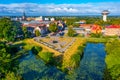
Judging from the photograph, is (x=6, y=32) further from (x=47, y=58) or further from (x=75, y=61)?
(x=75, y=61)

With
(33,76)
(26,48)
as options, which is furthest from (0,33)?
(33,76)

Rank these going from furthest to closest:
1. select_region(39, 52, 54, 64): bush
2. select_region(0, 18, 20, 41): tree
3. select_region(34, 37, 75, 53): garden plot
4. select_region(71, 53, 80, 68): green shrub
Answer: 1. select_region(0, 18, 20, 41): tree
2. select_region(34, 37, 75, 53): garden plot
3. select_region(39, 52, 54, 64): bush
4. select_region(71, 53, 80, 68): green shrub

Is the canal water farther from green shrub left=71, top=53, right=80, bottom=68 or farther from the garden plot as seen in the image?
the garden plot

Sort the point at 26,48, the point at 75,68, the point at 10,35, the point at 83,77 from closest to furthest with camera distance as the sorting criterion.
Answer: the point at 83,77 < the point at 75,68 < the point at 26,48 < the point at 10,35

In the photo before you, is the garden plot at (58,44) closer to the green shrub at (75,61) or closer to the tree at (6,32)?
the tree at (6,32)

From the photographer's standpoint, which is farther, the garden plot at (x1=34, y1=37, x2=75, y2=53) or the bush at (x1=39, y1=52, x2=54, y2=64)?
the garden plot at (x1=34, y1=37, x2=75, y2=53)

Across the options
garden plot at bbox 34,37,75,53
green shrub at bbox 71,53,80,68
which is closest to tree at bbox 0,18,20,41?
garden plot at bbox 34,37,75,53

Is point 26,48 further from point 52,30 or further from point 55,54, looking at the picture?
point 52,30

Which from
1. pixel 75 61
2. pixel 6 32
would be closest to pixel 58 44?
pixel 6 32

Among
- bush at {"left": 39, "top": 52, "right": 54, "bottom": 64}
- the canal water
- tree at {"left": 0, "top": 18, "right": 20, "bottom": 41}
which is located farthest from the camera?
tree at {"left": 0, "top": 18, "right": 20, "bottom": 41}

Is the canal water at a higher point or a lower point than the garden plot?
lower

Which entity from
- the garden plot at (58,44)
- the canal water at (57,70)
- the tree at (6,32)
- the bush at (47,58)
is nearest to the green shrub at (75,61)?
the canal water at (57,70)
